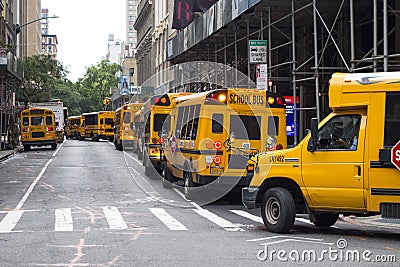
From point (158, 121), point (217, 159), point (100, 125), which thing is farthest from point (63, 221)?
point (100, 125)

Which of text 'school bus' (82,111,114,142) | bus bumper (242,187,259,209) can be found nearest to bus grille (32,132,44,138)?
text 'school bus' (82,111,114,142)

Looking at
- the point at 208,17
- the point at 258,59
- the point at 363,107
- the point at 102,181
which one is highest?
the point at 208,17

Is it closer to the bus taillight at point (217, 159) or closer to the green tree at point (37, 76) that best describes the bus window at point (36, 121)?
the green tree at point (37, 76)

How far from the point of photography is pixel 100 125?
5928 cm

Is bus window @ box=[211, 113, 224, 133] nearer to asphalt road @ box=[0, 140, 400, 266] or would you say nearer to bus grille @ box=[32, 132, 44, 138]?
asphalt road @ box=[0, 140, 400, 266]

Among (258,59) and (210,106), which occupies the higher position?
(258,59)

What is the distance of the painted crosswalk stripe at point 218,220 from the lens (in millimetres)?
12602

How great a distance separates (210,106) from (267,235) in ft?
17.2

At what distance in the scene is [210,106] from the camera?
16250 mm

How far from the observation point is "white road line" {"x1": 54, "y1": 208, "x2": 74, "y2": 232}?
12.5m

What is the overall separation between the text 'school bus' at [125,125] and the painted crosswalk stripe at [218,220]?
23.5 metres

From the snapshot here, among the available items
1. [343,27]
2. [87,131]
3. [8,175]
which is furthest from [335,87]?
[87,131]

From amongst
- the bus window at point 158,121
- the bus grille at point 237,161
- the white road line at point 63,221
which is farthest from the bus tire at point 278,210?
the bus window at point 158,121

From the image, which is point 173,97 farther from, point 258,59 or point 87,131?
point 87,131
